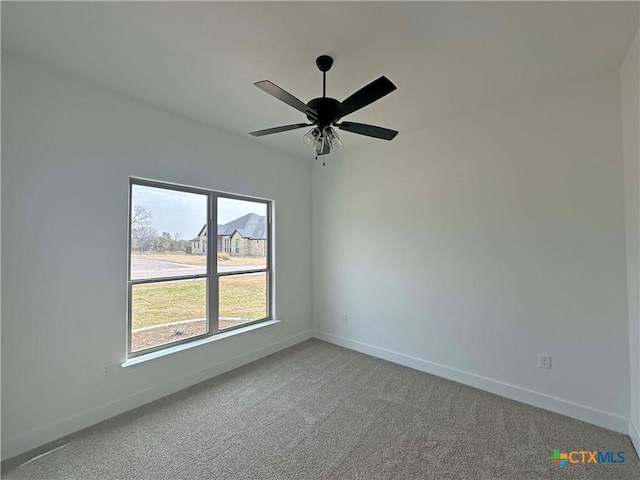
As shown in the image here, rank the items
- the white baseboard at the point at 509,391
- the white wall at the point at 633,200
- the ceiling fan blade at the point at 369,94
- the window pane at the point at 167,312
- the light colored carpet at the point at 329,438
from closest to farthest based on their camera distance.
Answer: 1. the ceiling fan blade at the point at 369,94
2. the light colored carpet at the point at 329,438
3. the white wall at the point at 633,200
4. the white baseboard at the point at 509,391
5. the window pane at the point at 167,312

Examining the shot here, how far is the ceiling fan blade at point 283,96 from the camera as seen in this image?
5.22 feet

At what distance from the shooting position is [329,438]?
6.92ft

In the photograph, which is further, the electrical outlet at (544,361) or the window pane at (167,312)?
the window pane at (167,312)

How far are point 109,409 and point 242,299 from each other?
5.31ft

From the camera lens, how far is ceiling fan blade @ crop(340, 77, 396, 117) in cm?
154

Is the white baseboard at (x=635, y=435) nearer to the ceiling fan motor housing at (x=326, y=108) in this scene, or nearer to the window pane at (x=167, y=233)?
the ceiling fan motor housing at (x=326, y=108)

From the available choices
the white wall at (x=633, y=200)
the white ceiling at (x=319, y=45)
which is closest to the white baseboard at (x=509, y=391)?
the white wall at (x=633, y=200)

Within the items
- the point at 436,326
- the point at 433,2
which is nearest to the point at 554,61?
the point at 433,2

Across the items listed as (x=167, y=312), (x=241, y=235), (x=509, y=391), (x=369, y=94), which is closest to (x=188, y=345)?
(x=167, y=312)

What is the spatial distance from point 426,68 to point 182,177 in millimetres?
2471

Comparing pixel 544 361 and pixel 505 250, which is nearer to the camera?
pixel 544 361

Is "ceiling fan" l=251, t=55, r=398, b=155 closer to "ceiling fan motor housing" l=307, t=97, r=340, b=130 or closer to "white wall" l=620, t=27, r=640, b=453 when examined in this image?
"ceiling fan motor housing" l=307, t=97, r=340, b=130

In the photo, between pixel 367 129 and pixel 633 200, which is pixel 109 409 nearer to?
pixel 367 129

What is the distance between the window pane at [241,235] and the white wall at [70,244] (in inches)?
24.8
